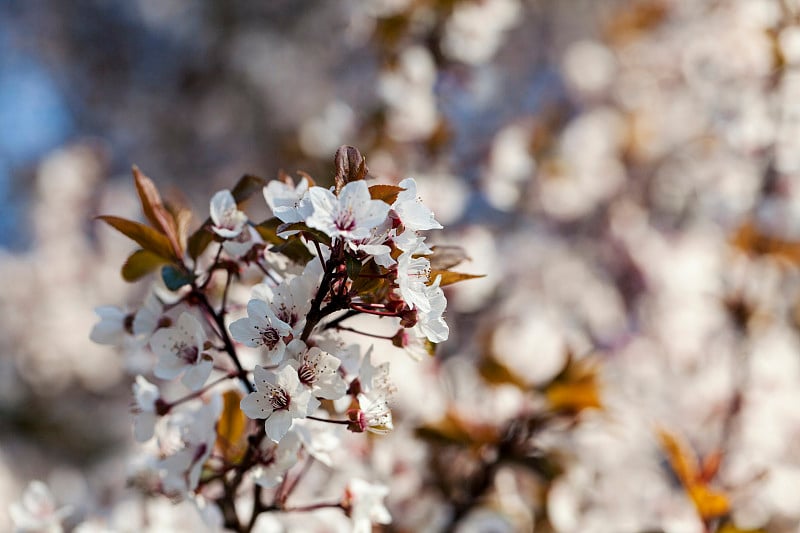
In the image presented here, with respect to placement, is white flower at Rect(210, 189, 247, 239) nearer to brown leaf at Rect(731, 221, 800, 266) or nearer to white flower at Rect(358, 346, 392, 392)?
white flower at Rect(358, 346, 392, 392)

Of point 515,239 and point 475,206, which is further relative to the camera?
point 515,239

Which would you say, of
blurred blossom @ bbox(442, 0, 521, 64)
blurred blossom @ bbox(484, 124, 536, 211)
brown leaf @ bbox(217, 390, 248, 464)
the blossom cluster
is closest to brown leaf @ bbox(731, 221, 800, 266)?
blurred blossom @ bbox(484, 124, 536, 211)

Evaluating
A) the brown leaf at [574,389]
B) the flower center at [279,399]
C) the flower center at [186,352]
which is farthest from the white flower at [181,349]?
the brown leaf at [574,389]

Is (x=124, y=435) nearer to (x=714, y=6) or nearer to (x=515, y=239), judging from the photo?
(x=515, y=239)

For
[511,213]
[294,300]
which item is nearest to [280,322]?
[294,300]

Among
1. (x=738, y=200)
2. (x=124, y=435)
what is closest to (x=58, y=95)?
(x=124, y=435)

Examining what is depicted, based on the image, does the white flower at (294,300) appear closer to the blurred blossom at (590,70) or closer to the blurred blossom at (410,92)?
the blurred blossom at (410,92)

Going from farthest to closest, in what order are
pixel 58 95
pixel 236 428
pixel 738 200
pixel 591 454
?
pixel 58 95 < pixel 738 200 < pixel 591 454 < pixel 236 428
